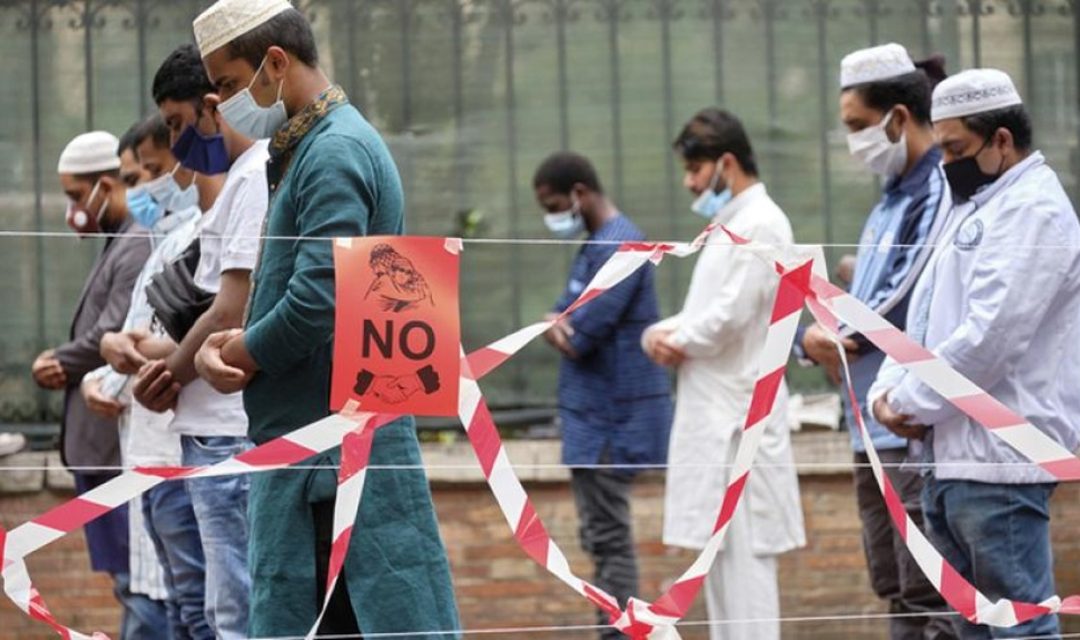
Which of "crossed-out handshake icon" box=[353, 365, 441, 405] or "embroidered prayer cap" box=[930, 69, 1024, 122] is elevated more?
"embroidered prayer cap" box=[930, 69, 1024, 122]

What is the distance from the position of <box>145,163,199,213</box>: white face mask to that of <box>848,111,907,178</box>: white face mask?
1918 mm

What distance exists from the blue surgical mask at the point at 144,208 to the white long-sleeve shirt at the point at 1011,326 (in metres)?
2.41

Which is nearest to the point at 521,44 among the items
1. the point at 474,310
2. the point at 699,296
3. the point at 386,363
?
the point at 474,310

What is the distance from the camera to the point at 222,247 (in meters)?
5.97

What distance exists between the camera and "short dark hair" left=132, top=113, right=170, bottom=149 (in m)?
7.19

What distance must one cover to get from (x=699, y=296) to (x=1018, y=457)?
2127 millimetres

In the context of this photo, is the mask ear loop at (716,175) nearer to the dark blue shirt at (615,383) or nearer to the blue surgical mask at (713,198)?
the blue surgical mask at (713,198)

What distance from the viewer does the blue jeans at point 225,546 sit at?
20.0ft

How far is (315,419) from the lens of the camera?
5.34 meters

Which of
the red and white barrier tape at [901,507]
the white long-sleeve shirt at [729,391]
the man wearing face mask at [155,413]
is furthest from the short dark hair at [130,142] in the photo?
the red and white barrier tape at [901,507]

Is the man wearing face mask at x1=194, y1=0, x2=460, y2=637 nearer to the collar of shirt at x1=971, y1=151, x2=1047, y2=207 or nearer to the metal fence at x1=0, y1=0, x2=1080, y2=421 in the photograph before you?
the collar of shirt at x1=971, y1=151, x2=1047, y2=207

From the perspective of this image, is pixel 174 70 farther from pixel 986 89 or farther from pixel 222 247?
pixel 986 89

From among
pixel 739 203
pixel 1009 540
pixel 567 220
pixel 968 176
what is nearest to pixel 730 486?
pixel 1009 540

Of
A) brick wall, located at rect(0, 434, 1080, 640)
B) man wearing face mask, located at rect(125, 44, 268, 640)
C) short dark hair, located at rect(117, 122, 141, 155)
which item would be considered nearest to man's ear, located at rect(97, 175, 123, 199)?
short dark hair, located at rect(117, 122, 141, 155)
